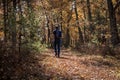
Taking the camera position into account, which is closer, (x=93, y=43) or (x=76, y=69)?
(x=76, y=69)

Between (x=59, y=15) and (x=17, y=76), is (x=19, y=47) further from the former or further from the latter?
(x=59, y=15)

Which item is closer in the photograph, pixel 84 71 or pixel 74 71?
pixel 74 71

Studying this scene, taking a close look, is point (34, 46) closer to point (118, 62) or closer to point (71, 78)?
point (71, 78)

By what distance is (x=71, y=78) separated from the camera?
1134 cm

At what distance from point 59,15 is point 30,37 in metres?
25.6

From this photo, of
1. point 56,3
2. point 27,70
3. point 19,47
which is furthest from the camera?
point 56,3

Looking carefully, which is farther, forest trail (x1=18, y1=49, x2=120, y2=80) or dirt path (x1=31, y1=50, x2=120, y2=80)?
dirt path (x1=31, y1=50, x2=120, y2=80)

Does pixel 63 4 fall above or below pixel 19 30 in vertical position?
above

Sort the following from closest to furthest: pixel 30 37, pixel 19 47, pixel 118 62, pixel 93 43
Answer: pixel 19 47 < pixel 30 37 < pixel 118 62 < pixel 93 43

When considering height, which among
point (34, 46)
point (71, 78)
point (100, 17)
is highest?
point (100, 17)

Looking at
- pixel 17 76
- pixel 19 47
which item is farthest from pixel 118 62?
pixel 17 76

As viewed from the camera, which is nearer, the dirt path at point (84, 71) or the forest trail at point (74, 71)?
the forest trail at point (74, 71)

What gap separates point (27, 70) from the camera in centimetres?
1095

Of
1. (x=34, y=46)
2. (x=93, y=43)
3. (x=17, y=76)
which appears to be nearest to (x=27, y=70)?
(x=17, y=76)
